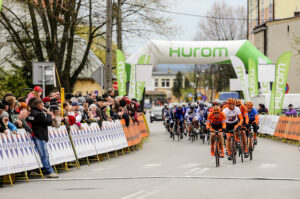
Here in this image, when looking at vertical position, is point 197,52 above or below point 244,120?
above

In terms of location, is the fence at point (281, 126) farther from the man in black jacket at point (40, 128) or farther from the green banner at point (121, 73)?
the man in black jacket at point (40, 128)

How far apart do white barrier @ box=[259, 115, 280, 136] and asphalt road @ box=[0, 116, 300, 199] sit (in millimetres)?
10483

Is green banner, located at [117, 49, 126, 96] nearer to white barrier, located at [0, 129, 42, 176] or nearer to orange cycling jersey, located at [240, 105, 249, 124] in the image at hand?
orange cycling jersey, located at [240, 105, 249, 124]

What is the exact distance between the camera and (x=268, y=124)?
96.6ft

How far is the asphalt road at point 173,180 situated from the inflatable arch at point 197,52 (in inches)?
421

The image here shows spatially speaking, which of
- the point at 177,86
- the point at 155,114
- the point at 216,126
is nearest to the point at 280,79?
the point at 216,126

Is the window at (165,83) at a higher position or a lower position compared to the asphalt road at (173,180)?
higher

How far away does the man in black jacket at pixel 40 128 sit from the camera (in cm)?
1296

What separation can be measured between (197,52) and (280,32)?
33728 mm

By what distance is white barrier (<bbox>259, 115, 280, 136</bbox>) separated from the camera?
92.5 ft

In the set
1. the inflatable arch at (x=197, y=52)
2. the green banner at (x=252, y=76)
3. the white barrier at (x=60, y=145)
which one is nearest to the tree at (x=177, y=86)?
the green banner at (x=252, y=76)

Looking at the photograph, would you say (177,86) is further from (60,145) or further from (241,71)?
(60,145)

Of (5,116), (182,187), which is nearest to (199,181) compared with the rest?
(182,187)

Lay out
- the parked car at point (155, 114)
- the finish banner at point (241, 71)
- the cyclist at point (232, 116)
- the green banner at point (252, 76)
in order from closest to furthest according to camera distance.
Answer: the cyclist at point (232, 116), the finish banner at point (241, 71), the green banner at point (252, 76), the parked car at point (155, 114)
